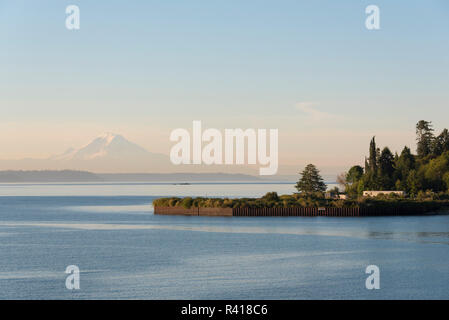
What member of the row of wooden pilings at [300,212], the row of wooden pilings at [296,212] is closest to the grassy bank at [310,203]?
the row of wooden pilings at [300,212]

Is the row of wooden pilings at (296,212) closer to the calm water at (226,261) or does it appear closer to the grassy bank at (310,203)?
the grassy bank at (310,203)

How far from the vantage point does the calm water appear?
59.8m

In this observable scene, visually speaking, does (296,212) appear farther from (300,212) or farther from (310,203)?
(310,203)

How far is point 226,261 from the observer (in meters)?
78.2

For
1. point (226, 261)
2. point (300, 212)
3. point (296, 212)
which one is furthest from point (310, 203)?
point (226, 261)

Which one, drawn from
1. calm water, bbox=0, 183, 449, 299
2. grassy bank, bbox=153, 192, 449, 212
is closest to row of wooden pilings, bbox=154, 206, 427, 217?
grassy bank, bbox=153, 192, 449, 212

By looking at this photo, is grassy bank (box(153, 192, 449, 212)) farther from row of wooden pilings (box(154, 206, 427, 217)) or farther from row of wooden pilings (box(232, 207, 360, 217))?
row of wooden pilings (box(232, 207, 360, 217))

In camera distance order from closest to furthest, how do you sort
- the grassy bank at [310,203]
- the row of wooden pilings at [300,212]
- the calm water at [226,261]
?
the calm water at [226,261] < the row of wooden pilings at [300,212] < the grassy bank at [310,203]

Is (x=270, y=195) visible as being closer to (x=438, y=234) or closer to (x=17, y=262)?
(x=438, y=234)

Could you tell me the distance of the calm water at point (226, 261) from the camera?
196 feet

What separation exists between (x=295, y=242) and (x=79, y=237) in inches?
1488

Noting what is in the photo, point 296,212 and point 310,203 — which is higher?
point 310,203
